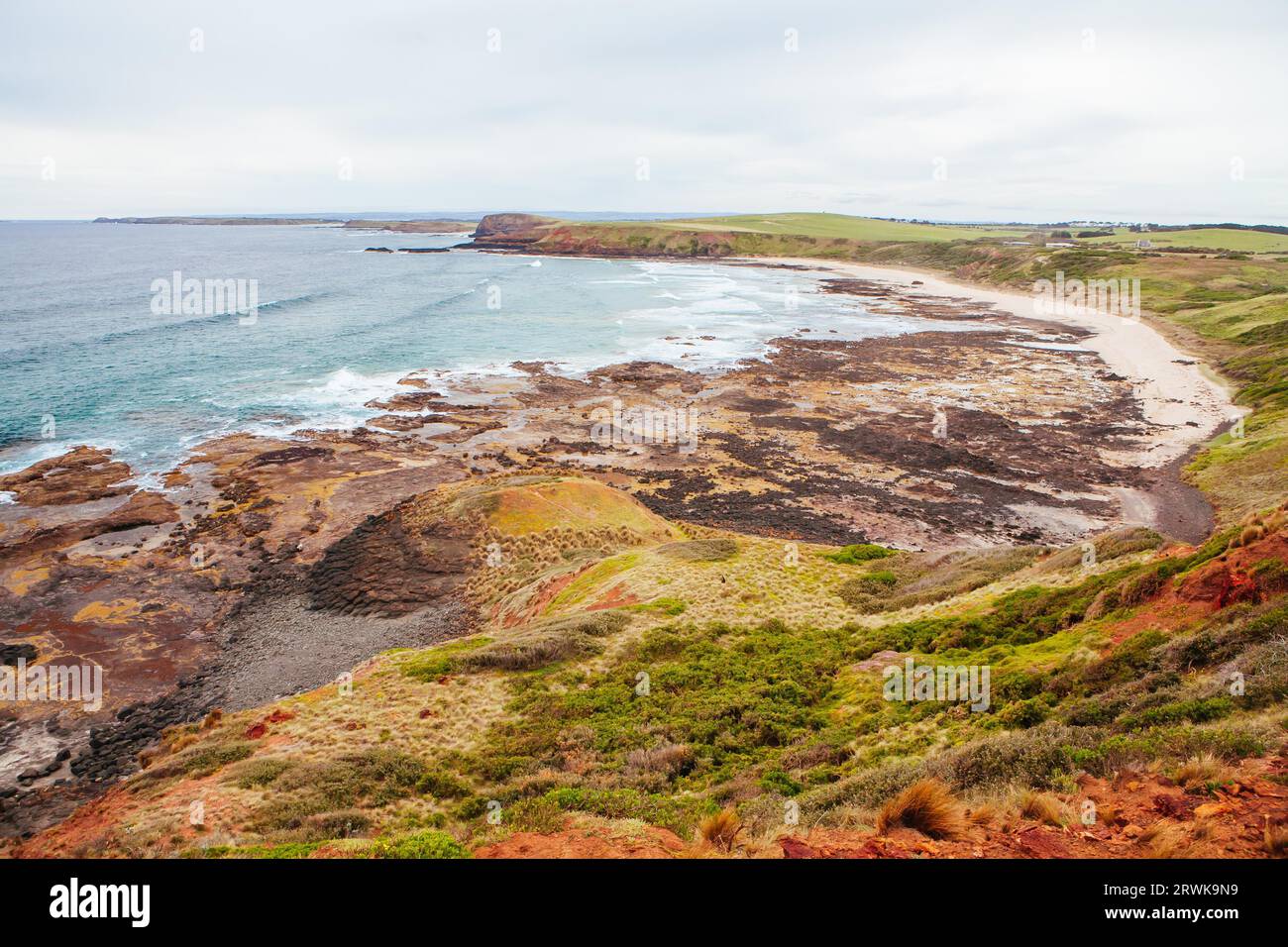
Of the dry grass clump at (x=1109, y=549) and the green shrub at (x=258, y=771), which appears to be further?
the dry grass clump at (x=1109, y=549)

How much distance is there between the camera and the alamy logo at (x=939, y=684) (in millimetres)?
12633

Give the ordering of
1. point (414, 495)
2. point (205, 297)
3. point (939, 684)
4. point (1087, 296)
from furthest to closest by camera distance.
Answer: point (1087, 296) → point (205, 297) → point (414, 495) → point (939, 684)

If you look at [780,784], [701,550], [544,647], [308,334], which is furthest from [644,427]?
[308,334]

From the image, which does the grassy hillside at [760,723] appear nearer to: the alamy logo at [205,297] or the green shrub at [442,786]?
the green shrub at [442,786]

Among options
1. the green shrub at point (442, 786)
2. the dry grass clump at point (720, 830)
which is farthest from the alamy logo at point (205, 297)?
the dry grass clump at point (720, 830)

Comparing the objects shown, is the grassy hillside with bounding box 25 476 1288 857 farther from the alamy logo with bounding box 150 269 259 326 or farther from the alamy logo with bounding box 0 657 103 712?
the alamy logo with bounding box 150 269 259 326

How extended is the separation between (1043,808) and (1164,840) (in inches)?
50.2

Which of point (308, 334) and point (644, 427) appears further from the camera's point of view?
point (308, 334)

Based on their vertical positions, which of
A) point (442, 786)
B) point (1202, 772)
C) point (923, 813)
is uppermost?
point (1202, 772)

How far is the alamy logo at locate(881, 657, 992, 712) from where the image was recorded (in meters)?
12.6

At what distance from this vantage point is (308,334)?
69812mm

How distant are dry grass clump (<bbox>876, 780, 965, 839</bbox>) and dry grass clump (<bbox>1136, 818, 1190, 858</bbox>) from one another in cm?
170
